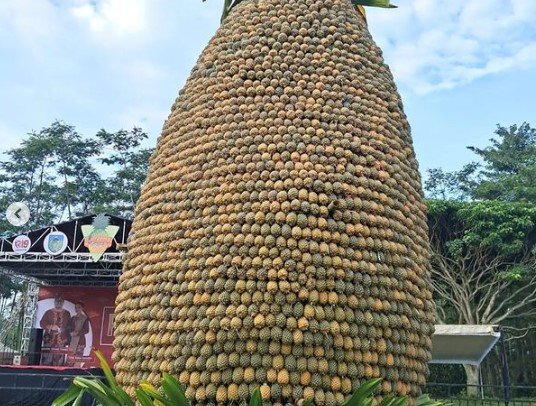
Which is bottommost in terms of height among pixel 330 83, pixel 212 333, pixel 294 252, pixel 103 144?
pixel 212 333

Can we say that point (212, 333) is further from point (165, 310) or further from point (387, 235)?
point (387, 235)

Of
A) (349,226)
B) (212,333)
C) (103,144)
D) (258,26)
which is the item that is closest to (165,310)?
(212,333)

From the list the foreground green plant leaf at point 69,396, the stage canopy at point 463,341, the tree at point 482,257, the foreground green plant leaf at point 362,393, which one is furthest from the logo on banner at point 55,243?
the foreground green plant leaf at point 362,393

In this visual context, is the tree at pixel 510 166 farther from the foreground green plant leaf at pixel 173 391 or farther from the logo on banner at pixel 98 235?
the foreground green plant leaf at pixel 173 391

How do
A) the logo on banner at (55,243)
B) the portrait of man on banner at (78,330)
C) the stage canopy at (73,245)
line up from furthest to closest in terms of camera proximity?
the portrait of man on banner at (78,330) < the logo on banner at (55,243) < the stage canopy at (73,245)

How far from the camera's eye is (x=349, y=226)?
4.32 metres

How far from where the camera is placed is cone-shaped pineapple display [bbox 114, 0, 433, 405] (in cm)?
397

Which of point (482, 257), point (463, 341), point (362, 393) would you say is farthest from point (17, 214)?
point (362, 393)

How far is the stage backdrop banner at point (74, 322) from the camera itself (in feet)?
69.7

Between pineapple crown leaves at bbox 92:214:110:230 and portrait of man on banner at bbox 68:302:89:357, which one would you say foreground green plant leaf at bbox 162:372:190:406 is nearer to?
pineapple crown leaves at bbox 92:214:110:230

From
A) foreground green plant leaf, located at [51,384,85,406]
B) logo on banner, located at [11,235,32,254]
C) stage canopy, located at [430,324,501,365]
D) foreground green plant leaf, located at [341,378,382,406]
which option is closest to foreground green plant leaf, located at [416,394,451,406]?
foreground green plant leaf, located at [341,378,382,406]

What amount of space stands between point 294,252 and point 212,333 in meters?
0.81

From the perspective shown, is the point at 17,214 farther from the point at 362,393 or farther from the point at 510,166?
the point at 510,166

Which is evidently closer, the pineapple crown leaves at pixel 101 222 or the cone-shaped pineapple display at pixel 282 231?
the cone-shaped pineapple display at pixel 282 231
